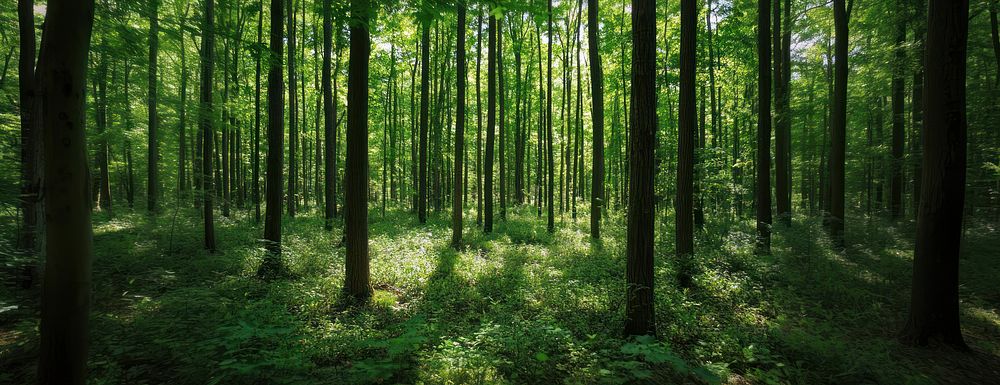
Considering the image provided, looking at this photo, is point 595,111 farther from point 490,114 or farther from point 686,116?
point 686,116

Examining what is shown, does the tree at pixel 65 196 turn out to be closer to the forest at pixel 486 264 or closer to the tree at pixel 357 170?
the forest at pixel 486 264

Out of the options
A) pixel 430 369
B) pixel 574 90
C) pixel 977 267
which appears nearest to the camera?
pixel 430 369

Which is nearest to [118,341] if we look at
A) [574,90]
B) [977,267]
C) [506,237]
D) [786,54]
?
[506,237]

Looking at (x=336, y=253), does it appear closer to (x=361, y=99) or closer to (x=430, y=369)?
(x=361, y=99)

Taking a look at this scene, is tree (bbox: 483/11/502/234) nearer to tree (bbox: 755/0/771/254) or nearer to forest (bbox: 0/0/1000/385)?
forest (bbox: 0/0/1000/385)

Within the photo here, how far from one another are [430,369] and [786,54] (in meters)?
18.8

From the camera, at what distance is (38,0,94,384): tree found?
278 cm

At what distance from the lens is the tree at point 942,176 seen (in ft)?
17.3

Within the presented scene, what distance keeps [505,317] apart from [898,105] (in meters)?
17.9

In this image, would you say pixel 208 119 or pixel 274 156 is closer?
pixel 274 156

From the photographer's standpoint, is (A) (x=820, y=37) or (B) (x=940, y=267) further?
(A) (x=820, y=37)

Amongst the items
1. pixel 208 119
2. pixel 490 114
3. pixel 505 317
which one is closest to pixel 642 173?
pixel 505 317

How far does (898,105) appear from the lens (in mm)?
14016

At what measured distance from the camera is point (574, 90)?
93.8ft
